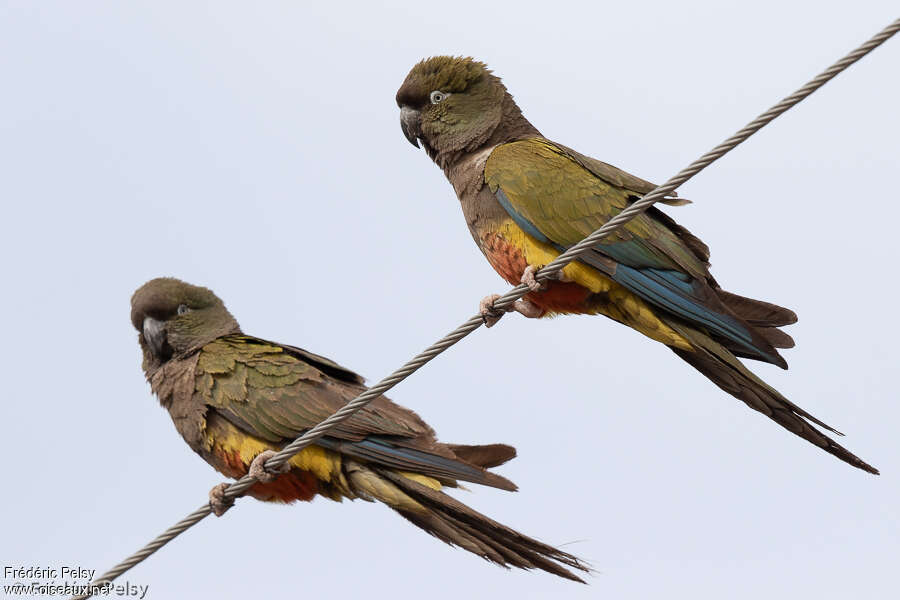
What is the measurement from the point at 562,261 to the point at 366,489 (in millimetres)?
1794

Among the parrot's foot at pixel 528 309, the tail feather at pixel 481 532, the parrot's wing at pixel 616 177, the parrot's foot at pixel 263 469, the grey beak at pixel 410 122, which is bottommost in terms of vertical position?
the tail feather at pixel 481 532

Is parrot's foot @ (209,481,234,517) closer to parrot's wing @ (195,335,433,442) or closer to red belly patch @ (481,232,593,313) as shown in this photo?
parrot's wing @ (195,335,433,442)

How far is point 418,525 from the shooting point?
5598mm

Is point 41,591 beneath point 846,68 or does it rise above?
beneath

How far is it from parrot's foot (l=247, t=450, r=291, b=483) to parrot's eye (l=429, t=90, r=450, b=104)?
256 centimetres

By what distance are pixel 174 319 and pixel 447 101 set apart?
A: 2.15m

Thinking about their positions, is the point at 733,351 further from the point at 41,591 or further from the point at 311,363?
the point at 41,591

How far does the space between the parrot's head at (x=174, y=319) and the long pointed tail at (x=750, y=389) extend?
270cm

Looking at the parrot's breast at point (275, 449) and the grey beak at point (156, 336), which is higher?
the grey beak at point (156, 336)

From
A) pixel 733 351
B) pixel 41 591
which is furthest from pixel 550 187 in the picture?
pixel 41 591

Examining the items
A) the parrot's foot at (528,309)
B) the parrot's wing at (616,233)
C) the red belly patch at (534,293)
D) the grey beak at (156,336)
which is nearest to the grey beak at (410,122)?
the parrot's wing at (616,233)

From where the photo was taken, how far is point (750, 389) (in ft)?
18.5

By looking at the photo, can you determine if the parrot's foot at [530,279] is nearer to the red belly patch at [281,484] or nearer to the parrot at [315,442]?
the parrot at [315,442]

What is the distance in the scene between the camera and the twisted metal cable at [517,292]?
3.71 metres
